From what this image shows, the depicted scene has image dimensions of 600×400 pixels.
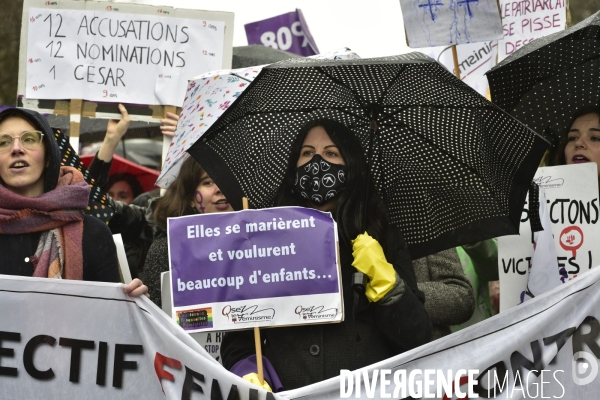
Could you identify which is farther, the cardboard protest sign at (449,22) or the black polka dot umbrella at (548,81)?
the cardboard protest sign at (449,22)

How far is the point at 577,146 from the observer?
4910mm

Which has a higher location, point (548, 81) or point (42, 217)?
point (548, 81)

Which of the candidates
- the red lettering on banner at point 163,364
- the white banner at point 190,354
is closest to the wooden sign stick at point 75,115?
the white banner at point 190,354

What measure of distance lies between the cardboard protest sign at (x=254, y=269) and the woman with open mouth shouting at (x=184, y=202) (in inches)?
43.4

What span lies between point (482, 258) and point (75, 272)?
2.12m

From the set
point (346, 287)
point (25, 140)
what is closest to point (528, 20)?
point (346, 287)

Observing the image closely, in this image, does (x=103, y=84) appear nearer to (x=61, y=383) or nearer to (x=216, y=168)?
(x=216, y=168)

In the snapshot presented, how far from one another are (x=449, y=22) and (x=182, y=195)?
6.60ft

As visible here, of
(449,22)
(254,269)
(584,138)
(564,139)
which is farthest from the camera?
(449,22)

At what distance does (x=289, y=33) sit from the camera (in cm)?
896

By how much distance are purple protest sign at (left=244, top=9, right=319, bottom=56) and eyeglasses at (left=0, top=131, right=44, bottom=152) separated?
15.8 feet

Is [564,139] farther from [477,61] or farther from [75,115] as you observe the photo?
[75,115]

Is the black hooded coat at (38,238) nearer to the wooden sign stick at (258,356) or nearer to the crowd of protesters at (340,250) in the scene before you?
the crowd of protesters at (340,250)

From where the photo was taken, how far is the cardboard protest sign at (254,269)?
156 inches
